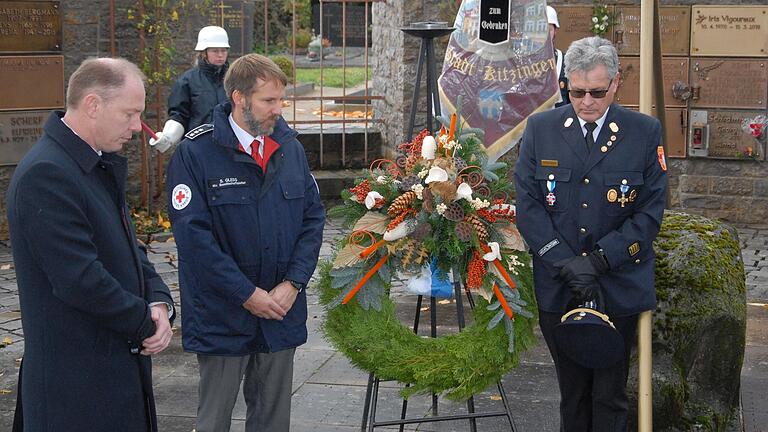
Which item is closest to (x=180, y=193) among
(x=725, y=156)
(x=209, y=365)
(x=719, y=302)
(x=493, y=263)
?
(x=209, y=365)

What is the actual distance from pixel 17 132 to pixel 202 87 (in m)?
1.96

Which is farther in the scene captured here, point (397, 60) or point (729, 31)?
point (397, 60)

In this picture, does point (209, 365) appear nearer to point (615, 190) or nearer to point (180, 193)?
point (180, 193)

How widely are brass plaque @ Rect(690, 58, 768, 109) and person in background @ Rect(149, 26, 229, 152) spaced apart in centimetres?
464

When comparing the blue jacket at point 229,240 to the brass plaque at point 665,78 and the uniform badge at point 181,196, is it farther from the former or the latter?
the brass plaque at point 665,78

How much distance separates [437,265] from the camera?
4918 mm

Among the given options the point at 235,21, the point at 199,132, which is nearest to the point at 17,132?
the point at 235,21

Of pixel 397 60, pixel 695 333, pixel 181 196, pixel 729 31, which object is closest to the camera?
pixel 181 196

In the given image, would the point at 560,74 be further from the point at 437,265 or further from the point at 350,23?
the point at 350,23

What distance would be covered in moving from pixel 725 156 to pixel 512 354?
6.77 metres

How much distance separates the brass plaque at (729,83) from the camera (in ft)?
35.1

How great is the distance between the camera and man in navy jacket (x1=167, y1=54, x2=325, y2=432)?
4.35 metres

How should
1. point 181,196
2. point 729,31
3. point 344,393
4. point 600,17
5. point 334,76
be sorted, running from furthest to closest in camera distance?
point 334,76 → point 600,17 → point 729,31 → point 344,393 → point 181,196

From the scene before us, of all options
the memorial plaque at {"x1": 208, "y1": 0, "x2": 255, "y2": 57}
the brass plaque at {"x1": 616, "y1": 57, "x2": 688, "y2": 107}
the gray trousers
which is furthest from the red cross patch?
the memorial plaque at {"x1": 208, "y1": 0, "x2": 255, "y2": 57}
